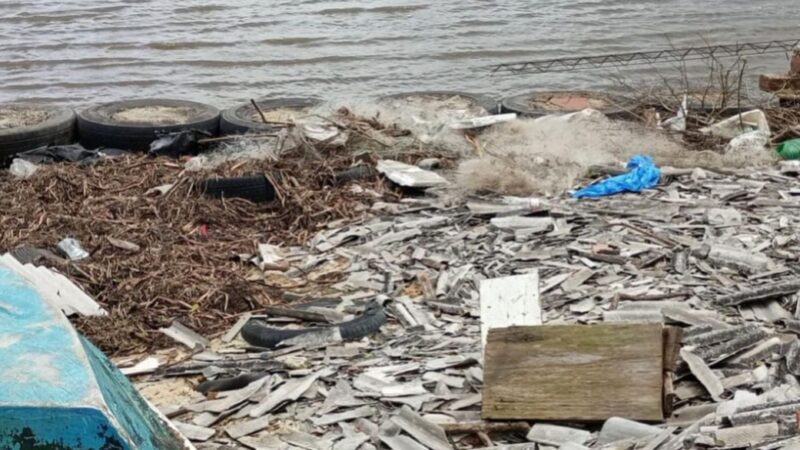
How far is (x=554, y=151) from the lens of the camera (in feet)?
30.0

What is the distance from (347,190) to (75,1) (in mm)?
A: 14560

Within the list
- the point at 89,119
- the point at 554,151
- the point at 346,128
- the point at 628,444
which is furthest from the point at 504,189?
the point at 89,119

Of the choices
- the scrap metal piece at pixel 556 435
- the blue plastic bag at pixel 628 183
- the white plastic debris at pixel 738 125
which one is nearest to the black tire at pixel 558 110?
the white plastic debris at pixel 738 125

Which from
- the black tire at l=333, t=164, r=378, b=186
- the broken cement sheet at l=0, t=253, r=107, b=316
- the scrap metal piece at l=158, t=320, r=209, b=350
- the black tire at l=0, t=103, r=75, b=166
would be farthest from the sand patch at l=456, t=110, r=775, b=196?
the black tire at l=0, t=103, r=75, b=166

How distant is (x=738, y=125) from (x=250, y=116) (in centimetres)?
503

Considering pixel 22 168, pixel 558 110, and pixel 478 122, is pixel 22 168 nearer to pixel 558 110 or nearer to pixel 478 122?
pixel 478 122

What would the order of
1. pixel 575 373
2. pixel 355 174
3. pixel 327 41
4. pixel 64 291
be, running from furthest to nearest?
pixel 327 41, pixel 355 174, pixel 64 291, pixel 575 373

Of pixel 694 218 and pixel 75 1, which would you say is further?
pixel 75 1

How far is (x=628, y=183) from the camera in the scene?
27.0 feet

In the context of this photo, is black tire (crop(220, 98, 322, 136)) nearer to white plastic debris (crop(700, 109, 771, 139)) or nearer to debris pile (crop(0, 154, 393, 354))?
debris pile (crop(0, 154, 393, 354))

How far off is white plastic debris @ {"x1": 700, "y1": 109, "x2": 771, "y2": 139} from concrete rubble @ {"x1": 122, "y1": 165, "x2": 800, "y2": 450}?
137cm

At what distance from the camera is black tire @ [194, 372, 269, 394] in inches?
213

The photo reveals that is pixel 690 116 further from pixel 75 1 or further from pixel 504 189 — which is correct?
pixel 75 1

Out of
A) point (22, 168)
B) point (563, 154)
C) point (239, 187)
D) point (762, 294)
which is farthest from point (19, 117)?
point (762, 294)
